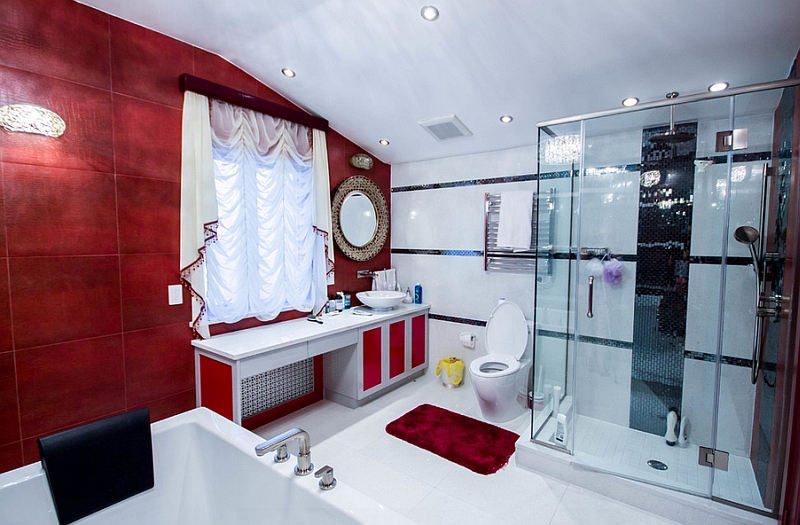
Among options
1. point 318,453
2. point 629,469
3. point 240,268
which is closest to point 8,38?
point 240,268

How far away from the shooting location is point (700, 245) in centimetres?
246

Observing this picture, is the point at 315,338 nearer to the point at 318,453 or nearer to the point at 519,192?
the point at 318,453

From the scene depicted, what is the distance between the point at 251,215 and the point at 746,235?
3.17m

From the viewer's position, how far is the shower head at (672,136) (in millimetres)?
2323

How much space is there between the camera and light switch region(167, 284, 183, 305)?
2.43 meters

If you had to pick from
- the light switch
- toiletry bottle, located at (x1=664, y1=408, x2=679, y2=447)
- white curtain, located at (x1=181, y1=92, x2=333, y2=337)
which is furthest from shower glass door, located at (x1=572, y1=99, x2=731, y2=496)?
the light switch

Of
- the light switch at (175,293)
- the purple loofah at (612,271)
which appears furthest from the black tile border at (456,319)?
the light switch at (175,293)

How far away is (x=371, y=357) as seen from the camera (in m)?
3.28

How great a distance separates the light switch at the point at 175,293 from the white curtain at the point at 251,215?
0.24 ft

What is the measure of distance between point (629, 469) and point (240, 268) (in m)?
2.81

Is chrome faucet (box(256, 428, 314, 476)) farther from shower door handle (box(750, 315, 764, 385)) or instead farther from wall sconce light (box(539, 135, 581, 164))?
shower door handle (box(750, 315, 764, 385))

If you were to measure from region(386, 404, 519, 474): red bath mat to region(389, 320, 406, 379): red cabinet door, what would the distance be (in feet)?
1.57

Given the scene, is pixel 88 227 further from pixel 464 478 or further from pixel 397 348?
pixel 464 478

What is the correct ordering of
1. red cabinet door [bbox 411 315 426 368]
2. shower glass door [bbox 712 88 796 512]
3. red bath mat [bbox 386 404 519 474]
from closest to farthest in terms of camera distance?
shower glass door [bbox 712 88 796 512], red bath mat [bbox 386 404 519 474], red cabinet door [bbox 411 315 426 368]
